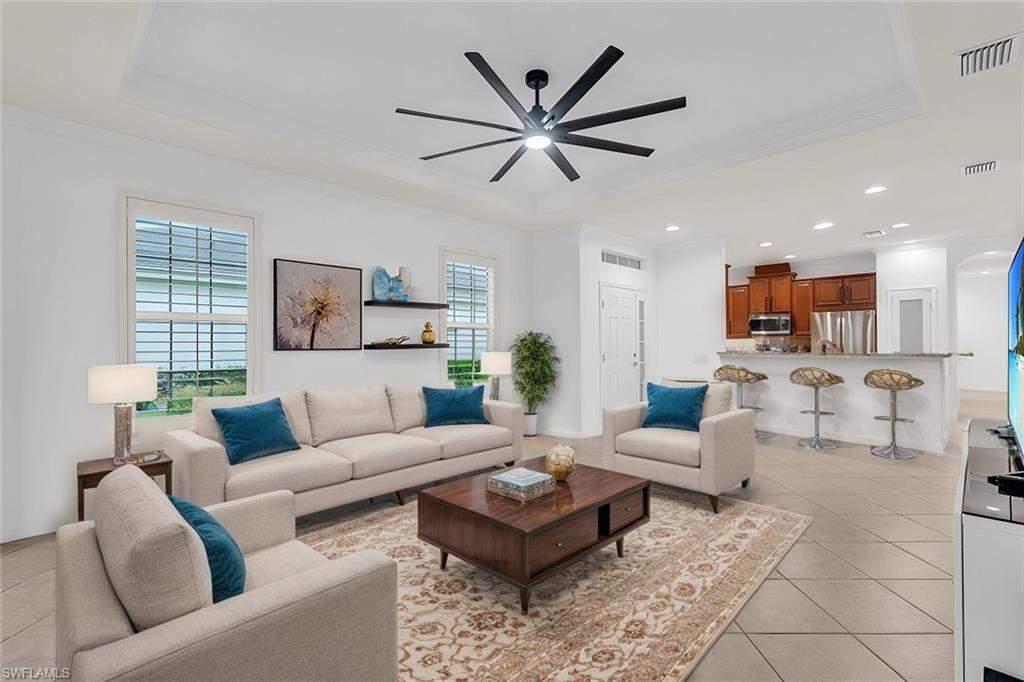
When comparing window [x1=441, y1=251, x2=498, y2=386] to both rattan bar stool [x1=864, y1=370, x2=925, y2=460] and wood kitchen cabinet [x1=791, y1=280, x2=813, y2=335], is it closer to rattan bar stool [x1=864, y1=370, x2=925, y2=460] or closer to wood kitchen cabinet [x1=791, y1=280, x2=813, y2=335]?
rattan bar stool [x1=864, y1=370, x2=925, y2=460]

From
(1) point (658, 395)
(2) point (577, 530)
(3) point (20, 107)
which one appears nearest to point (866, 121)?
(1) point (658, 395)

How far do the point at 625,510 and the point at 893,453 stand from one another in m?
4.05

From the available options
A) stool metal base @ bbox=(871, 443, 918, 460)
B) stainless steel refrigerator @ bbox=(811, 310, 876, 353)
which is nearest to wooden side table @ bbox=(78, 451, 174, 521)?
stool metal base @ bbox=(871, 443, 918, 460)

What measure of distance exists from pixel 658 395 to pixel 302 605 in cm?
343

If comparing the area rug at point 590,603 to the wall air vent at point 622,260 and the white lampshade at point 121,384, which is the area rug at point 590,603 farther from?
the wall air vent at point 622,260

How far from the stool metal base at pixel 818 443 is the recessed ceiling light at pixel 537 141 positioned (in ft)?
15.0

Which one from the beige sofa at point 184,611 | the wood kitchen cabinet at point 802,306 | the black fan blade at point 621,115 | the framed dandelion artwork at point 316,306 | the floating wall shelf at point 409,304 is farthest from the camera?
the wood kitchen cabinet at point 802,306

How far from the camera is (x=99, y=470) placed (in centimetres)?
295

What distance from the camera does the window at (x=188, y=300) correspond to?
3.50m

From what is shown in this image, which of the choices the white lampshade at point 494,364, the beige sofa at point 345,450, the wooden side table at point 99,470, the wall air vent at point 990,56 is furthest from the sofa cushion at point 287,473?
the wall air vent at point 990,56

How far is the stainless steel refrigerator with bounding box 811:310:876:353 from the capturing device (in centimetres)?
780

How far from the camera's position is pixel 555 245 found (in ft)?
20.6

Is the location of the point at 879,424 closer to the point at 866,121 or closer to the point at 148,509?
the point at 866,121

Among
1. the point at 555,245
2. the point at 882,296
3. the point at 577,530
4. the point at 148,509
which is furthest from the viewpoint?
the point at 882,296
